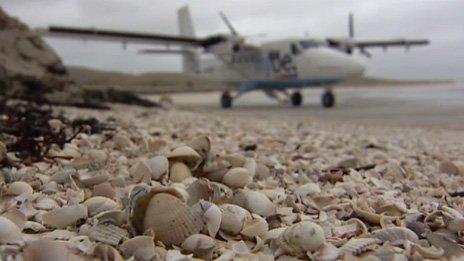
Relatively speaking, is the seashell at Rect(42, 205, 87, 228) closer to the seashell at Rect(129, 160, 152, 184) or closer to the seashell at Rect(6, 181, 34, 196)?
the seashell at Rect(6, 181, 34, 196)

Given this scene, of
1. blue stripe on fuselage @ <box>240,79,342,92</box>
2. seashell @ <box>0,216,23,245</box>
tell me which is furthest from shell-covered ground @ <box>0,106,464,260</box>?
blue stripe on fuselage @ <box>240,79,342,92</box>

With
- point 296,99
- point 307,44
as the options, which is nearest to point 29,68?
point 307,44

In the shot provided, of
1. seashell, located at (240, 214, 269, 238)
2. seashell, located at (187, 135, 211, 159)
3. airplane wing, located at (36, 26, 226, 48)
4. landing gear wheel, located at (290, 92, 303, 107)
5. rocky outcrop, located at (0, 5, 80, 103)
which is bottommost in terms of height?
landing gear wheel, located at (290, 92, 303, 107)

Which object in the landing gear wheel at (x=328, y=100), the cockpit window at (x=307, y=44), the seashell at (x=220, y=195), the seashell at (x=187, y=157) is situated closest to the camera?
the seashell at (x=220, y=195)

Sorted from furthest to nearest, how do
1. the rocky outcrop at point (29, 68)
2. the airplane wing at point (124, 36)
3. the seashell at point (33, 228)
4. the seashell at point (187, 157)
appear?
the airplane wing at point (124, 36) < the rocky outcrop at point (29, 68) < the seashell at point (187, 157) < the seashell at point (33, 228)

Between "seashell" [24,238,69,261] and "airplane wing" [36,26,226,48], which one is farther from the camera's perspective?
"airplane wing" [36,26,226,48]

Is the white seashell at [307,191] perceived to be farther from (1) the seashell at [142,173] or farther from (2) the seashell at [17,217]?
(2) the seashell at [17,217]

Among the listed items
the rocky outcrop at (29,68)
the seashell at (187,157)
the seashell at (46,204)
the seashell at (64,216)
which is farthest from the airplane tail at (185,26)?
the seashell at (64,216)

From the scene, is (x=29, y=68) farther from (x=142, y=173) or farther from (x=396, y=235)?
(x=396, y=235)
